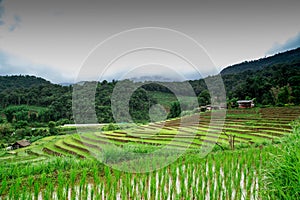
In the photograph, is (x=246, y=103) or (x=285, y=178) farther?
(x=246, y=103)

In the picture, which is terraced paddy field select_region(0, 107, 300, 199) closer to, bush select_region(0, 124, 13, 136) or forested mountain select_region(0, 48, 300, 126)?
forested mountain select_region(0, 48, 300, 126)

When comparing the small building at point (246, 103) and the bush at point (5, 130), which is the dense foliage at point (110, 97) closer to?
the bush at point (5, 130)

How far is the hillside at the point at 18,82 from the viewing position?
34.7 meters

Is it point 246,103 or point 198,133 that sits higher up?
point 246,103

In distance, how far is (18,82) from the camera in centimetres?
3625

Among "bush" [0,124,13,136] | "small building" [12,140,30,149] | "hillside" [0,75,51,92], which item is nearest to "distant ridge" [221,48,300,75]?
"hillside" [0,75,51,92]

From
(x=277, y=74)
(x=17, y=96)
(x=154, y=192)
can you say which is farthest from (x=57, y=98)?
(x=154, y=192)

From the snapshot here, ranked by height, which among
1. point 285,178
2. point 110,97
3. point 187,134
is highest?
point 110,97

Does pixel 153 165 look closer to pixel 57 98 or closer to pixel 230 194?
pixel 230 194

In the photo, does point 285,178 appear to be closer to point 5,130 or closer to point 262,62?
point 5,130

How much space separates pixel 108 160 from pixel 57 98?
79.1ft

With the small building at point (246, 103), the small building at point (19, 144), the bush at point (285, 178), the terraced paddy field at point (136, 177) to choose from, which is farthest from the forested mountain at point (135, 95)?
the bush at point (285, 178)

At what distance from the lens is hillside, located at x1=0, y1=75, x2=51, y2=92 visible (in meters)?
34.7

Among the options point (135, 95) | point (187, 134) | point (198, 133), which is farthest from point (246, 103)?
point (135, 95)
